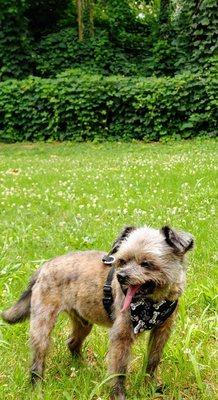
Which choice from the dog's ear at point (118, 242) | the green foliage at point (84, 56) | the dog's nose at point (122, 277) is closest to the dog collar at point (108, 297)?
the dog's ear at point (118, 242)

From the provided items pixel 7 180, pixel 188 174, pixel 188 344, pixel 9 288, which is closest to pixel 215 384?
pixel 188 344

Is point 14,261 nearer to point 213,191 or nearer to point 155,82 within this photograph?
point 213,191

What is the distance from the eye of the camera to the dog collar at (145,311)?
3.66 metres

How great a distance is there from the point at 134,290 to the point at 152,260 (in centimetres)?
22

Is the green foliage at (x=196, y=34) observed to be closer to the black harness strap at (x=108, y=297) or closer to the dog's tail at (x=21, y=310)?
the dog's tail at (x=21, y=310)

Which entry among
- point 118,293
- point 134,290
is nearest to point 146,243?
point 134,290

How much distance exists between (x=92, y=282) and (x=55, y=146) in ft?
58.4

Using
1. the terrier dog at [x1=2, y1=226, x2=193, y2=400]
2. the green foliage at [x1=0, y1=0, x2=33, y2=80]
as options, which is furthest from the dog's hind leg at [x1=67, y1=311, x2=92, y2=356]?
the green foliage at [x1=0, y1=0, x2=33, y2=80]

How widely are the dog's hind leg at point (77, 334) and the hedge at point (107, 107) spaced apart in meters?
17.2

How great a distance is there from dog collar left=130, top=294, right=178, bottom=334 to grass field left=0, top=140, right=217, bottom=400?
495 millimetres

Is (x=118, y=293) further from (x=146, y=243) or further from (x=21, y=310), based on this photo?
(x=21, y=310)

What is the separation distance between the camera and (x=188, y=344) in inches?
174

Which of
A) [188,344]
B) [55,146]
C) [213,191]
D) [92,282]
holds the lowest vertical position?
A: [55,146]

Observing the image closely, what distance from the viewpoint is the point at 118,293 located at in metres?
3.79
